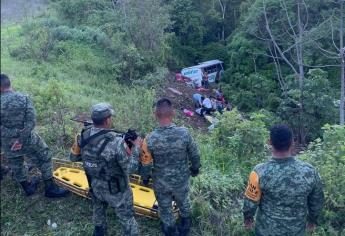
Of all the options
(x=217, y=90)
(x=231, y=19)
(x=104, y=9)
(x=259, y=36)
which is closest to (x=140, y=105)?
(x=104, y=9)

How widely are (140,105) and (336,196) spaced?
5926 millimetres

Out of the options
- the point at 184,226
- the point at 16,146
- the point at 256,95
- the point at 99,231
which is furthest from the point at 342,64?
the point at 16,146

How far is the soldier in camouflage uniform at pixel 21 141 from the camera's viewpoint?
408 cm

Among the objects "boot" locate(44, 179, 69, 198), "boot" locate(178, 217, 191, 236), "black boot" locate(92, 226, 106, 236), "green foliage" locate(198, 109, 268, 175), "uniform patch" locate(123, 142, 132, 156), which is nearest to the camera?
"uniform patch" locate(123, 142, 132, 156)

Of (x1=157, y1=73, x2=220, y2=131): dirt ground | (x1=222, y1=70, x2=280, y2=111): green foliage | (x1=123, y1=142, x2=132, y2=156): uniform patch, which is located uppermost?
(x1=123, y1=142, x2=132, y2=156): uniform patch

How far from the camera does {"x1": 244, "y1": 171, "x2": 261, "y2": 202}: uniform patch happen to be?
12.4ft

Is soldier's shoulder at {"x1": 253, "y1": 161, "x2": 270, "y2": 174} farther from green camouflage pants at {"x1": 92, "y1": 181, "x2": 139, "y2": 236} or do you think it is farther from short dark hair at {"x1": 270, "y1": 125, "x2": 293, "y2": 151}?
green camouflage pants at {"x1": 92, "y1": 181, "x2": 139, "y2": 236}

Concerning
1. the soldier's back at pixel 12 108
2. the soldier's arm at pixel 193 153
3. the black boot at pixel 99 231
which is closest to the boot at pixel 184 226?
the soldier's arm at pixel 193 153

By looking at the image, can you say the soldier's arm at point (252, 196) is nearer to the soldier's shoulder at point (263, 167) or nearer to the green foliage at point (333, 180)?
the soldier's shoulder at point (263, 167)

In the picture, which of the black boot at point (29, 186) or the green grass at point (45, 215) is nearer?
the green grass at point (45, 215)

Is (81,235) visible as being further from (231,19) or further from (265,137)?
(231,19)

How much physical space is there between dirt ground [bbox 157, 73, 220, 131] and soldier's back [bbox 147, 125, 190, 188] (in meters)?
8.57

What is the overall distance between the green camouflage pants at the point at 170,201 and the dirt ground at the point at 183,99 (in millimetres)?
8397

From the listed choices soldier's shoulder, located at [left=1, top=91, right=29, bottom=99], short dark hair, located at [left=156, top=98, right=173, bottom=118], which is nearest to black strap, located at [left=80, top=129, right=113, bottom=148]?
short dark hair, located at [left=156, top=98, right=173, bottom=118]
